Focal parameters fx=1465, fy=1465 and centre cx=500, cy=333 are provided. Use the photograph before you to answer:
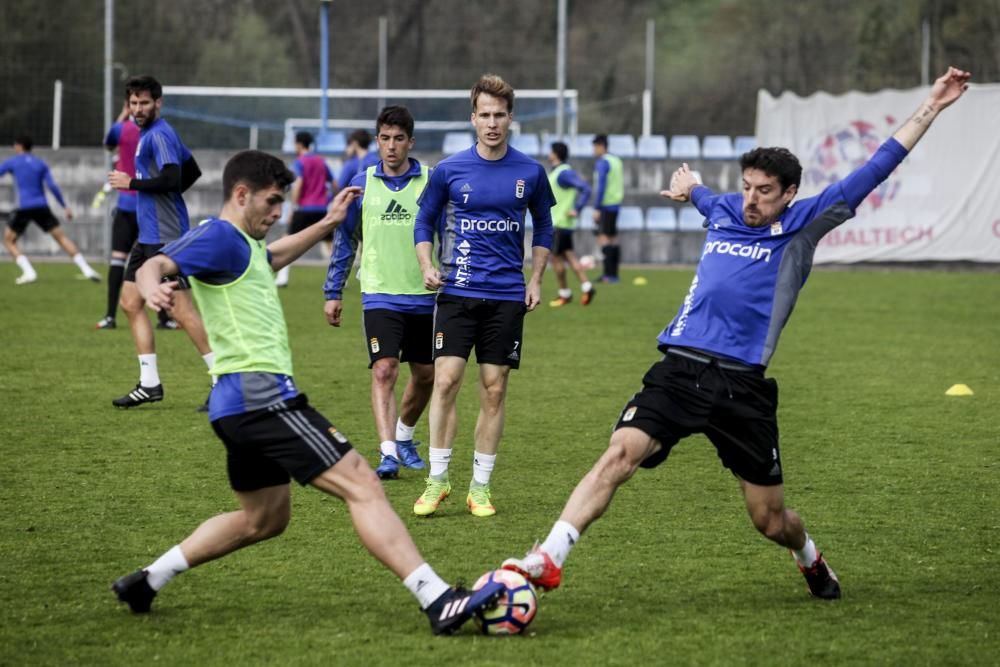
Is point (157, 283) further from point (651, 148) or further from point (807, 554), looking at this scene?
point (651, 148)

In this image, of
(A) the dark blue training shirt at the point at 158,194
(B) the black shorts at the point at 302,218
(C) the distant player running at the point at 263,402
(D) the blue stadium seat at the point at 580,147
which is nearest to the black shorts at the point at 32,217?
(B) the black shorts at the point at 302,218

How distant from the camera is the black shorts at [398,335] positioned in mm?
8000

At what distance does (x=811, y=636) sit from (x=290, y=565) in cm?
222

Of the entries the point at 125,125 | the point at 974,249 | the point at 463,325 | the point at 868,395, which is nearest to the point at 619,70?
the point at 974,249

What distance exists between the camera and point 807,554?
5703 mm

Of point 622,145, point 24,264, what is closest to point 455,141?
point 622,145

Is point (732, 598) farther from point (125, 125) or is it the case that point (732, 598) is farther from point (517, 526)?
point (125, 125)

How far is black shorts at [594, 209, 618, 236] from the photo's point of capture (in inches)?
933

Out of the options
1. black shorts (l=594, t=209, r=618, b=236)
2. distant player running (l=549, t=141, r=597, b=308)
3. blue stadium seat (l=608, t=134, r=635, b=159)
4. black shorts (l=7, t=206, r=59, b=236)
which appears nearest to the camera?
distant player running (l=549, t=141, r=597, b=308)

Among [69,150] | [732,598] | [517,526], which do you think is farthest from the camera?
[69,150]

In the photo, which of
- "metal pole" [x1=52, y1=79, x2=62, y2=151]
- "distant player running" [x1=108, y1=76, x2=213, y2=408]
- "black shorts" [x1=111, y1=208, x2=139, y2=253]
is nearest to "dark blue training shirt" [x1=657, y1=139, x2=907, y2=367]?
"distant player running" [x1=108, y1=76, x2=213, y2=408]

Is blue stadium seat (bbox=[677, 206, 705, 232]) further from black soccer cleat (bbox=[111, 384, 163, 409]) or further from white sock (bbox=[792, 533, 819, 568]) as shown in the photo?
white sock (bbox=[792, 533, 819, 568])

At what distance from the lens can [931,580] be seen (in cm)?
603

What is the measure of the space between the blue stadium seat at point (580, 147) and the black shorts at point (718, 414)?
23.1 meters
